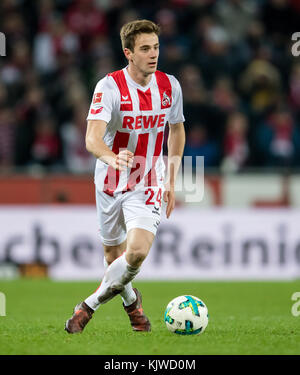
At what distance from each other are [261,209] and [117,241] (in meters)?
6.47

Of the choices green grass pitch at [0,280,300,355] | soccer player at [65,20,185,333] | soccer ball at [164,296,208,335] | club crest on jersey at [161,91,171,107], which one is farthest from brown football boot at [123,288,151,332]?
club crest on jersey at [161,91,171,107]

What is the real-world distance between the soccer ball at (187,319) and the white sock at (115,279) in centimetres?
45

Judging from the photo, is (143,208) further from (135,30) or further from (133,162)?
(135,30)

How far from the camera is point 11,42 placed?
51.8 ft

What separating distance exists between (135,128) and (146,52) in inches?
24.4

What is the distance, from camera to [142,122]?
6.88 metres

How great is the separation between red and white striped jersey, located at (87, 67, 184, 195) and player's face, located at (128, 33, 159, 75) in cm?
22

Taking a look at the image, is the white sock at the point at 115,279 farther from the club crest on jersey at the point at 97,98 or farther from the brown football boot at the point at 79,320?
the club crest on jersey at the point at 97,98

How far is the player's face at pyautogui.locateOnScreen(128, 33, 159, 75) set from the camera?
22.0 ft

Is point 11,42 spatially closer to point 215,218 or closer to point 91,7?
point 91,7

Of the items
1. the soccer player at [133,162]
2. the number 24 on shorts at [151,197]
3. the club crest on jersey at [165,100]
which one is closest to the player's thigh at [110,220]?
the soccer player at [133,162]

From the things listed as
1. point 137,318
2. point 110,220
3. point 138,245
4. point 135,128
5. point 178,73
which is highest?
point 178,73

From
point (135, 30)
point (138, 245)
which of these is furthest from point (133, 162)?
point (135, 30)
